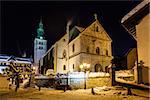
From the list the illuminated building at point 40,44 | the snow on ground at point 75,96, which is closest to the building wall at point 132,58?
the snow on ground at point 75,96

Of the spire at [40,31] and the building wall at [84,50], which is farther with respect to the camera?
the spire at [40,31]

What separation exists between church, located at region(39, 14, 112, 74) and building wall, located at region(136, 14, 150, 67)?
25292 mm

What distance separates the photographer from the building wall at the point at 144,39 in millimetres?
10703

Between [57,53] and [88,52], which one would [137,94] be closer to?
[88,52]

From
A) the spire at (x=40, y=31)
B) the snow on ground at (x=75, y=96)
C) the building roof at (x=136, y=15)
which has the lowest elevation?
the snow on ground at (x=75, y=96)

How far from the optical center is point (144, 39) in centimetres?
1095

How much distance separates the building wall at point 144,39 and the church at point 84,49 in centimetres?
2529

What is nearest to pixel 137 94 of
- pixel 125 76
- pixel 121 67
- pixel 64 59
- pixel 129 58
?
pixel 125 76

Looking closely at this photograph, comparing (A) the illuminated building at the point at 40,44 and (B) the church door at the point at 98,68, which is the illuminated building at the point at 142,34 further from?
(A) the illuminated building at the point at 40,44

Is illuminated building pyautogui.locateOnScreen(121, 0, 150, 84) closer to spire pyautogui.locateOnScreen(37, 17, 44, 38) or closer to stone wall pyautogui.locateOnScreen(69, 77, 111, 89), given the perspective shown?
stone wall pyautogui.locateOnScreen(69, 77, 111, 89)

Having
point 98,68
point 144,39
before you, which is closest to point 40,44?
point 98,68

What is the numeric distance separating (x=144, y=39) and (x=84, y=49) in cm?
2893

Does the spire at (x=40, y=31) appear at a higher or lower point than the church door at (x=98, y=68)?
higher

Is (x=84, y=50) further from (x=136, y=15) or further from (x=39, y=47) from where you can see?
(x=39, y=47)
